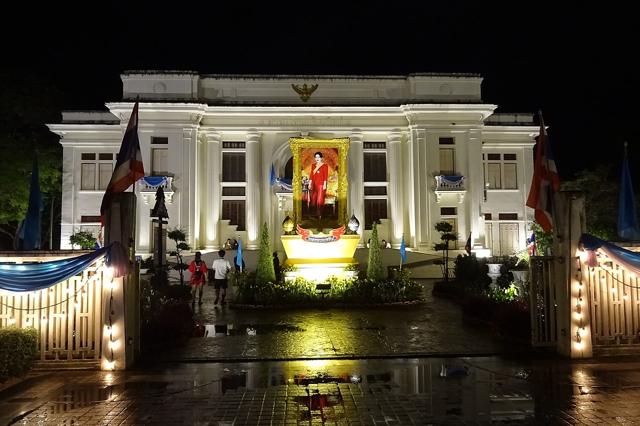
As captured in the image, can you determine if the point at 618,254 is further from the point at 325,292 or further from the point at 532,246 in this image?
the point at 532,246

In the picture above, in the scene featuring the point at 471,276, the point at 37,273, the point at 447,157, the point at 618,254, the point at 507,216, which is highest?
the point at 447,157

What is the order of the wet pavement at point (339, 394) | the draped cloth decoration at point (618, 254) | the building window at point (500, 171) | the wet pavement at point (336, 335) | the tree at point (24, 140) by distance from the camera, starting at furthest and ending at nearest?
the building window at point (500, 171) → the tree at point (24, 140) → the wet pavement at point (336, 335) → the draped cloth decoration at point (618, 254) → the wet pavement at point (339, 394)

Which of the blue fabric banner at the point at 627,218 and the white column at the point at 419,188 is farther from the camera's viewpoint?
the white column at the point at 419,188

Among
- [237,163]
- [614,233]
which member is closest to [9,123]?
[237,163]

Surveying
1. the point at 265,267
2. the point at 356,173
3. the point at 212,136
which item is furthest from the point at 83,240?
the point at 356,173

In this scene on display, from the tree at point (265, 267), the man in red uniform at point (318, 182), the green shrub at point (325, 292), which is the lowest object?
the green shrub at point (325, 292)

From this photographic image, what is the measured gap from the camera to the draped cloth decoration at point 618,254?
887cm

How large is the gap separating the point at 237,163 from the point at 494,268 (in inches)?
619

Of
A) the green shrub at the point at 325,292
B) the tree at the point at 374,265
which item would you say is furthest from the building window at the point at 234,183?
the green shrub at the point at 325,292

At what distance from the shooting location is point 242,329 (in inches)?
481

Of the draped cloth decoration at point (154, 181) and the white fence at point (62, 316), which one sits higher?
the draped cloth decoration at point (154, 181)

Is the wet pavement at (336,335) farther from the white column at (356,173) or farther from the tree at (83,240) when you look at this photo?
the white column at (356,173)

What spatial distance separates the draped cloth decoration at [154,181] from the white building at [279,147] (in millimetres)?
434

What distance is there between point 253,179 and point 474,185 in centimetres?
1280
